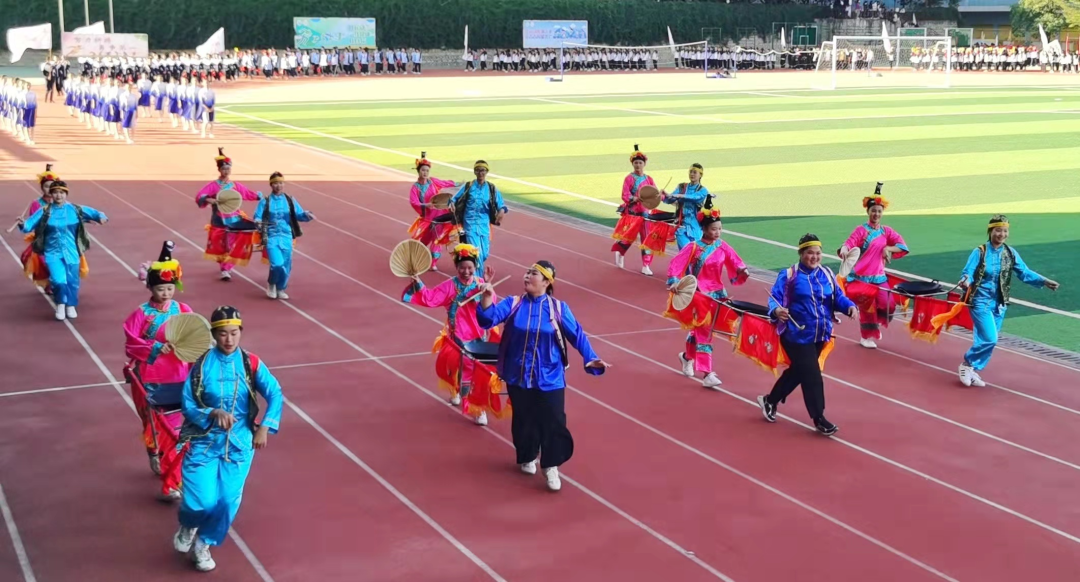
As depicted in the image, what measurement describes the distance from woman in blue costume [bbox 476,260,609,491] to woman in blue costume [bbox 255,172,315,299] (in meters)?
6.84

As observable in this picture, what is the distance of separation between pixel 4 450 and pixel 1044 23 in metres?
90.2

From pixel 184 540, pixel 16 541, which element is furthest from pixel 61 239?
pixel 184 540

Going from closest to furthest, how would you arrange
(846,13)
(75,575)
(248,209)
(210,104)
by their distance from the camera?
(75,575), (248,209), (210,104), (846,13)

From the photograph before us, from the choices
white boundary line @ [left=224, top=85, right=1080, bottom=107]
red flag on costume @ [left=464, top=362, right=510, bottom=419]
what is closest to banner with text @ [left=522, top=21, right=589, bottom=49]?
white boundary line @ [left=224, top=85, right=1080, bottom=107]

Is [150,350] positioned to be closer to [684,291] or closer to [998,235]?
[684,291]

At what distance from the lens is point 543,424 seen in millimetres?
9242

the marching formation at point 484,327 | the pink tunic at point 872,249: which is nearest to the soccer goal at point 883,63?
the pink tunic at point 872,249

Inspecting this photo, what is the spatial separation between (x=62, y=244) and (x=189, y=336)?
694cm

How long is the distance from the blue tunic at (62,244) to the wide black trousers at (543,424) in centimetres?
712

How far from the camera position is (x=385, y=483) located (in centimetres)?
930

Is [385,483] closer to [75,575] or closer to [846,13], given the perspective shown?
[75,575]

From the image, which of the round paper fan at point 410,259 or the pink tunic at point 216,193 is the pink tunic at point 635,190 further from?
the round paper fan at point 410,259

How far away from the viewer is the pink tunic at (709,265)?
12.1m

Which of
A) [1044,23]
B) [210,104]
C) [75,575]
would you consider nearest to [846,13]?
[1044,23]
